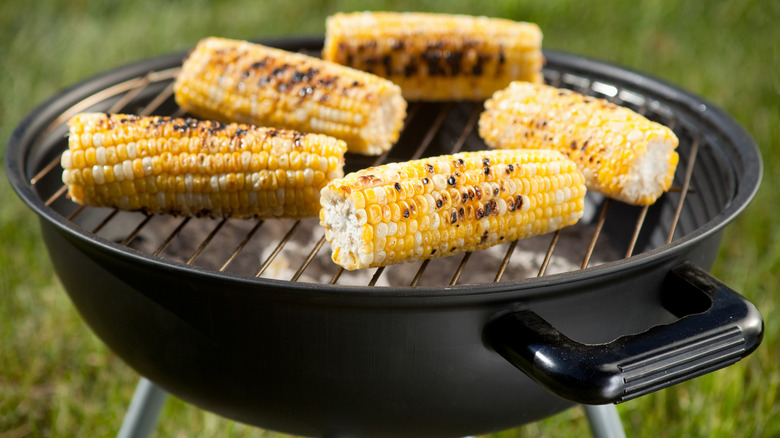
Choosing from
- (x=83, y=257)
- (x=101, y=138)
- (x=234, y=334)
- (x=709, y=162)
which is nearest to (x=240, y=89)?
(x=101, y=138)

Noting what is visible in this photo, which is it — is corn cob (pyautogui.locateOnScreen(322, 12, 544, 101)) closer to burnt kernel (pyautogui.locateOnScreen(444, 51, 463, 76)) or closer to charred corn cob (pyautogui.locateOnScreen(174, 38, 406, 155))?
burnt kernel (pyautogui.locateOnScreen(444, 51, 463, 76))

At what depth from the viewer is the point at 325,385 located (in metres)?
1.24

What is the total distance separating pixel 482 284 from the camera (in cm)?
112

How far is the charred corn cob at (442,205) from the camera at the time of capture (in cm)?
124

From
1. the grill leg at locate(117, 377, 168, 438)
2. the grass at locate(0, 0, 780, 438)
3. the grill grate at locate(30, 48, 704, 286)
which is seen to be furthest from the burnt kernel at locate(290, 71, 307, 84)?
the grass at locate(0, 0, 780, 438)

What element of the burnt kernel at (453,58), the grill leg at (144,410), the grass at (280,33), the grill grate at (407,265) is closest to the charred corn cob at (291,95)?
the grill grate at (407,265)

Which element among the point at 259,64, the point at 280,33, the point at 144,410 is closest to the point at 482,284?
the point at 259,64

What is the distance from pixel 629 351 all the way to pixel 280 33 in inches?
129

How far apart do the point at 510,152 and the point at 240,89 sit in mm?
609

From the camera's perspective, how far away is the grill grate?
5.80ft

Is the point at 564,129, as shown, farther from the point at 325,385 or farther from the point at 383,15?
the point at 325,385

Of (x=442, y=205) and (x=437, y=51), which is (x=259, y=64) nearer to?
(x=437, y=51)

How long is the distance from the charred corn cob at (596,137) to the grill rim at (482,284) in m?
0.14

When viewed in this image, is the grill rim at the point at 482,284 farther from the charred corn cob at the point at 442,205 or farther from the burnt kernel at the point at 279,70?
the burnt kernel at the point at 279,70
